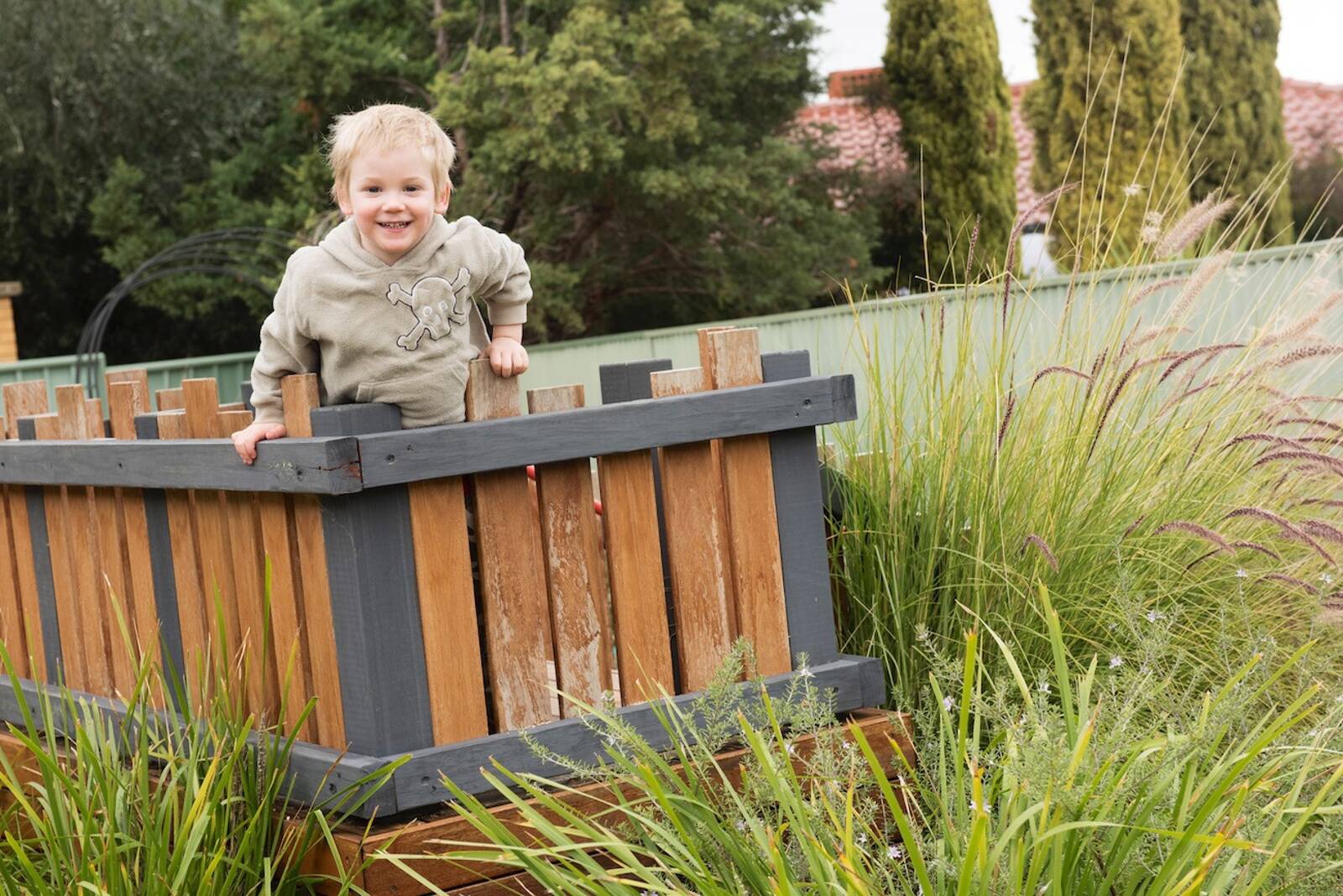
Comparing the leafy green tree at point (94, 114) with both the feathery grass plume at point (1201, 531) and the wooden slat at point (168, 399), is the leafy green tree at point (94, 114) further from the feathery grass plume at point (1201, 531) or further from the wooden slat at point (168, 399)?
the feathery grass plume at point (1201, 531)

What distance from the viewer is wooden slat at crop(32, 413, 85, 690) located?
329 cm

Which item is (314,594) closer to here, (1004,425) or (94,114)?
(1004,425)

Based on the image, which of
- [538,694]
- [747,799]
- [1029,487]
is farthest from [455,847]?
[1029,487]

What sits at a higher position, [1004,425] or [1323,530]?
[1004,425]

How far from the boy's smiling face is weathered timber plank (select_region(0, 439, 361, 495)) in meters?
0.45

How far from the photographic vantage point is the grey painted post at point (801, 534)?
2.90m

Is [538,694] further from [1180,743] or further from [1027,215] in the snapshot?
[1027,215]

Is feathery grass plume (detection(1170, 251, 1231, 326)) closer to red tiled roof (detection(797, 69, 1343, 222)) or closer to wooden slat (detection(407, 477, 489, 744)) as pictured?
wooden slat (detection(407, 477, 489, 744))

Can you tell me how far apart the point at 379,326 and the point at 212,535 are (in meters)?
0.54

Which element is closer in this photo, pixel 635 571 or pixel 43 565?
pixel 635 571

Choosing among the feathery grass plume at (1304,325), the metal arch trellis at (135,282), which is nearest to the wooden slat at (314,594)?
the feathery grass plume at (1304,325)

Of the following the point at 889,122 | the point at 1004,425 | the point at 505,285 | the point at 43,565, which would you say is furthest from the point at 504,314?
the point at 889,122

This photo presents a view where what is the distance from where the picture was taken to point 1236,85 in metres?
17.5

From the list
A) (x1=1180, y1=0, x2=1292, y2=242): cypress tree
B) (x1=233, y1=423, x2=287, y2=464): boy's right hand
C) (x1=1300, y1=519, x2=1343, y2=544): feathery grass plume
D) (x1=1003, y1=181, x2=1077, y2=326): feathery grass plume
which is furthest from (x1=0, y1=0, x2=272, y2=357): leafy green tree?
(x1=1300, y1=519, x2=1343, y2=544): feathery grass plume
